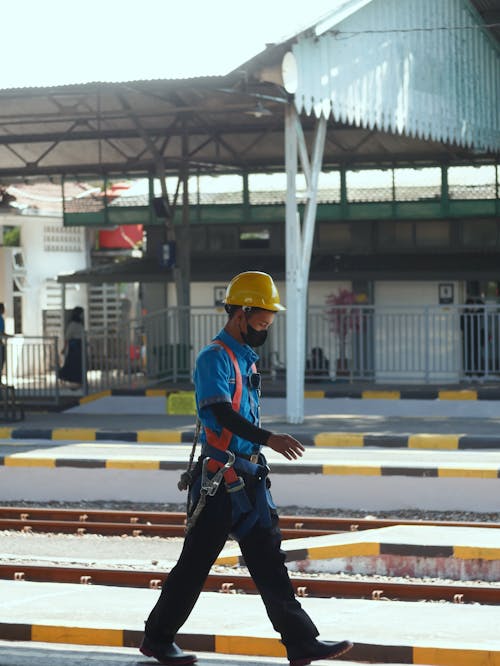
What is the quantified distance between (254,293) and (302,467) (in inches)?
329

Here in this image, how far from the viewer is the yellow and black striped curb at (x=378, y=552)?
36.5ft

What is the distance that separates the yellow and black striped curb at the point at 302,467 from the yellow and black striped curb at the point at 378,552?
3458 mm

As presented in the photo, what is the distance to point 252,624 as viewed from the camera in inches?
339

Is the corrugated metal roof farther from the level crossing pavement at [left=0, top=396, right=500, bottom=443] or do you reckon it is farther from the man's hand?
the man's hand

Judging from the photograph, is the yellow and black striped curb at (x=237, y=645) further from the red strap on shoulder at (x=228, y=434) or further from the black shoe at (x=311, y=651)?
the red strap on shoulder at (x=228, y=434)

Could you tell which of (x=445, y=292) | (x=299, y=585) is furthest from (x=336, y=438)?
(x=445, y=292)

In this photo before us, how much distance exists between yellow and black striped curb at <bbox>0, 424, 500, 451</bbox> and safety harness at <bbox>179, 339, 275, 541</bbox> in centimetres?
1145

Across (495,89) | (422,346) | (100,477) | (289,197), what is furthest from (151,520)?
(495,89)

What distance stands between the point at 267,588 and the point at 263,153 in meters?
22.3

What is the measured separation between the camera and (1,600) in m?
9.55

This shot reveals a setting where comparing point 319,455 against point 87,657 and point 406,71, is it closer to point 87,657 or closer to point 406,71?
point 406,71

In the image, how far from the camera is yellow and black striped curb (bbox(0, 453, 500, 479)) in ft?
49.0

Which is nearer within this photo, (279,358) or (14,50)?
(14,50)

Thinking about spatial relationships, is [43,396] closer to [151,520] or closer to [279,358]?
[279,358]
